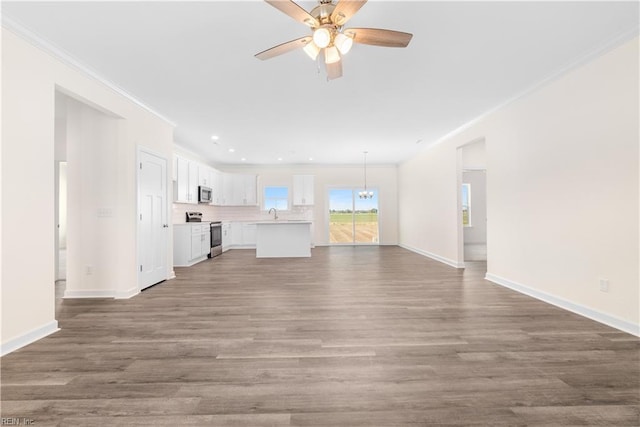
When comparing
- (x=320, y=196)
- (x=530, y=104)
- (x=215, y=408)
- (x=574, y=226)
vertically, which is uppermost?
(x=530, y=104)

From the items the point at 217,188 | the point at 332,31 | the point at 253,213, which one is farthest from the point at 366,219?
the point at 332,31

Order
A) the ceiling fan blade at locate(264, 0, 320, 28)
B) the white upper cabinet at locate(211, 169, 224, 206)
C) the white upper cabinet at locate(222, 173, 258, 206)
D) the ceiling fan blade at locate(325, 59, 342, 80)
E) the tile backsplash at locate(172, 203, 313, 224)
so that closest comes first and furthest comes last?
the ceiling fan blade at locate(264, 0, 320, 28) < the ceiling fan blade at locate(325, 59, 342, 80) < the white upper cabinet at locate(211, 169, 224, 206) < the white upper cabinet at locate(222, 173, 258, 206) < the tile backsplash at locate(172, 203, 313, 224)

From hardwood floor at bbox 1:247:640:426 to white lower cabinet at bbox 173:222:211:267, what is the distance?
2542 mm

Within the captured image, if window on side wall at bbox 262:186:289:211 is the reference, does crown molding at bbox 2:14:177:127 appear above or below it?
above

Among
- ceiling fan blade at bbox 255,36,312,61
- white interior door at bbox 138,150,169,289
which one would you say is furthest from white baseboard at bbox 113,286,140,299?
ceiling fan blade at bbox 255,36,312,61

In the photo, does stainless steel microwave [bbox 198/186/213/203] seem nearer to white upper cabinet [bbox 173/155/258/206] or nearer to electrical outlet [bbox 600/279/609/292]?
white upper cabinet [bbox 173/155/258/206]

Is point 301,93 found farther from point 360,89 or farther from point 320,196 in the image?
point 320,196

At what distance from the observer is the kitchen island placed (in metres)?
7.58

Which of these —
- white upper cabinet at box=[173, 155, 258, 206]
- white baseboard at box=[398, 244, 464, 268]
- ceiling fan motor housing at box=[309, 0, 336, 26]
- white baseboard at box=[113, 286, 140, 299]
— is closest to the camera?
ceiling fan motor housing at box=[309, 0, 336, 26]

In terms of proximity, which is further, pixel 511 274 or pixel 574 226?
pixel 511 274

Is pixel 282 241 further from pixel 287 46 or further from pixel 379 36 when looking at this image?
pixel 379 36

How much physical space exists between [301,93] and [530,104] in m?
3.01

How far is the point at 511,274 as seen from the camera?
420cm

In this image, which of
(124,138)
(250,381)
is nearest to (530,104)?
(250,381)
